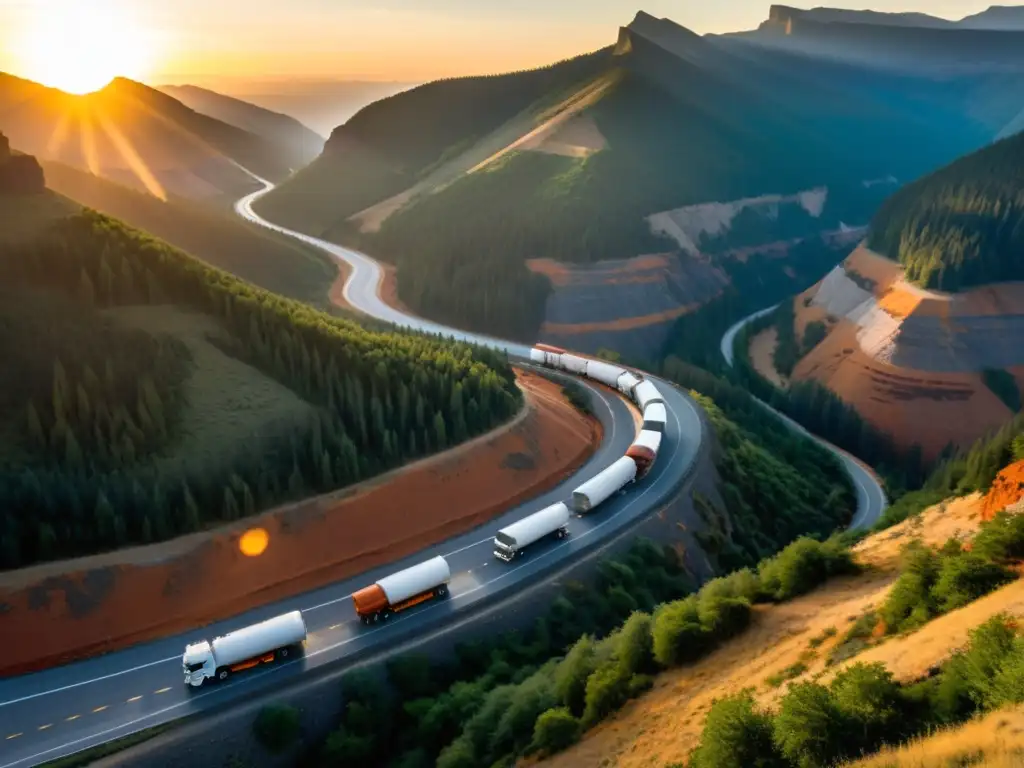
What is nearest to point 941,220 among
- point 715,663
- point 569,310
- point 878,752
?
point 569,310

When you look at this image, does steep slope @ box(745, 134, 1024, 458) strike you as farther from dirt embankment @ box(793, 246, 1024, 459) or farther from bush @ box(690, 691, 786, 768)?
bush @ box(690, 691, 786, 768)

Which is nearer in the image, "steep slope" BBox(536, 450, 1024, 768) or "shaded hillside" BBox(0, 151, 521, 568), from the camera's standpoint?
"steep slope" BBox(536, 450, 1024, 768)

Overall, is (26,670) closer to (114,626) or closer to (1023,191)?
(114,626)

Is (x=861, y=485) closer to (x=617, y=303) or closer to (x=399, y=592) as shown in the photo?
(x=617, y=303)

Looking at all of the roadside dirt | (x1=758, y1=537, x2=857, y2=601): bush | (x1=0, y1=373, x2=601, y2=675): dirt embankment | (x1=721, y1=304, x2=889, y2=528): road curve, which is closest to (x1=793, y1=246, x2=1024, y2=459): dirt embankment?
the roadside dirt

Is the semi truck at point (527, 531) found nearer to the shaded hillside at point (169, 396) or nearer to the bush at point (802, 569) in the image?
the shaded hillside at point (169, 396)

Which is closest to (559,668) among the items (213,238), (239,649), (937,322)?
(239,649)

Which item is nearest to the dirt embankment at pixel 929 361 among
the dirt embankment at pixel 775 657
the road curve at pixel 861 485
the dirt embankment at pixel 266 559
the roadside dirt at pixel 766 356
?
the roadside dirt at pixel 766 356
